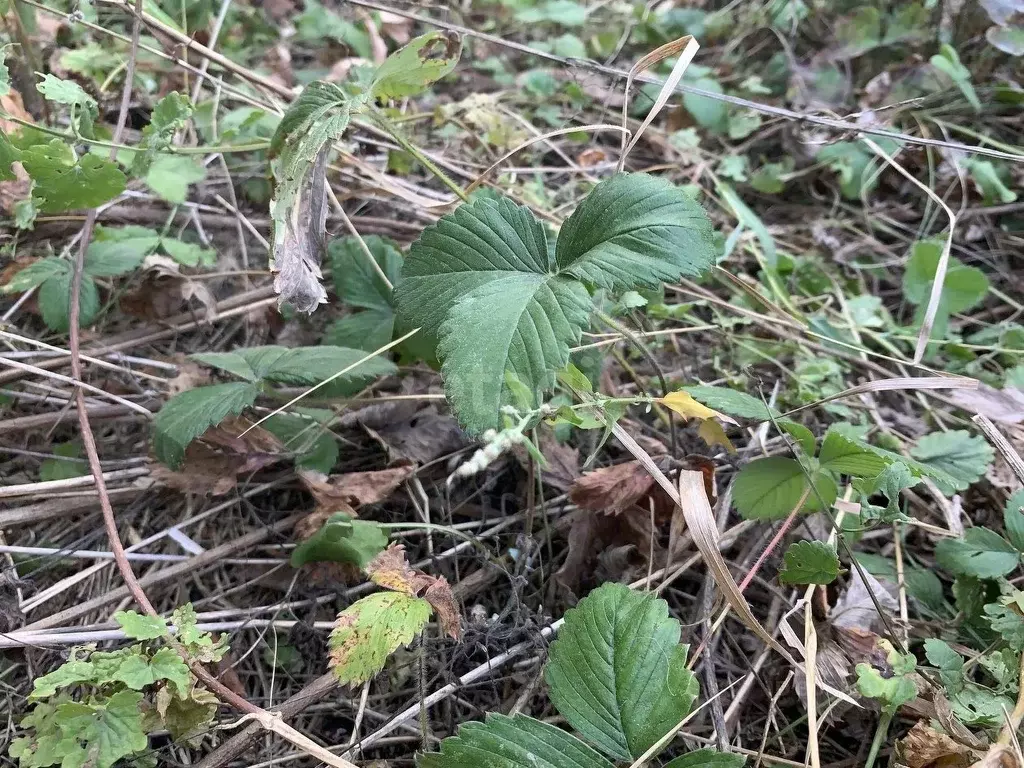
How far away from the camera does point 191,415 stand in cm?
120

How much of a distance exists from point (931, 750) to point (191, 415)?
4.10 feet

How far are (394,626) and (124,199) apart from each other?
1.47 metres

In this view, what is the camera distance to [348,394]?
1.35 m

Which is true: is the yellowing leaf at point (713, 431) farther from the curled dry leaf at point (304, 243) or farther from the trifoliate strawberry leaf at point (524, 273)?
the curled dry leaf at point (304, 243)

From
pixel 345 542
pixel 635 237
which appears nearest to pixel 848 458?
pixel 635 237

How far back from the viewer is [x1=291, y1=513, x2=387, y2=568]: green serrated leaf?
112 centimetres

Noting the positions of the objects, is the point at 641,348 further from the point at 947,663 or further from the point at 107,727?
the point at 107,727

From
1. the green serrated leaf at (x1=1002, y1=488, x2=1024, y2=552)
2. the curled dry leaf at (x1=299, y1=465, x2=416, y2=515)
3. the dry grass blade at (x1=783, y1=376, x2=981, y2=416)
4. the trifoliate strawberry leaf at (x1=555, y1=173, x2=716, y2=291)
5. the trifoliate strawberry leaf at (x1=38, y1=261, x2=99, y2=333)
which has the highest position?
the trifoliate strawberry leaf at (x1=555, y1=173, x2=716, y2=291)

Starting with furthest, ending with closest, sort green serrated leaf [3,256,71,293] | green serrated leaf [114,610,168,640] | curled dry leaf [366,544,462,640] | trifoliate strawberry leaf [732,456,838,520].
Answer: green serrated leaf [3,256,71,293], trifoliate strawberry leaf [732,456,838,520], curled dry leaf [366,544,462,640], green serrated leaf [114,610,168,640]

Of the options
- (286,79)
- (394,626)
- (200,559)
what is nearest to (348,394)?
(200,559)

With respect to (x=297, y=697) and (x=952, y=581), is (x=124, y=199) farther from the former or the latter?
(x=952, y=581)

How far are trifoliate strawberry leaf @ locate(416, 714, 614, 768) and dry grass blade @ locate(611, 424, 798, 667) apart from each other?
0.31 m

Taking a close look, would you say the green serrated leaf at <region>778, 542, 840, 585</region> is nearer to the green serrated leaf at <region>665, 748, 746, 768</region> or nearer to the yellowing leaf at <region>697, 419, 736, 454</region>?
the yellowing leaf at <region>697, 419, 736, 454</region>

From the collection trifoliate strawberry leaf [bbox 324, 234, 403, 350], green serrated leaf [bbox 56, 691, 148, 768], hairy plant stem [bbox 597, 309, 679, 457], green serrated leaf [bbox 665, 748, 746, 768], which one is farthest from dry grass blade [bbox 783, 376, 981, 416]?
green serrated leaf [bbox 56, 691, 148, 768]
